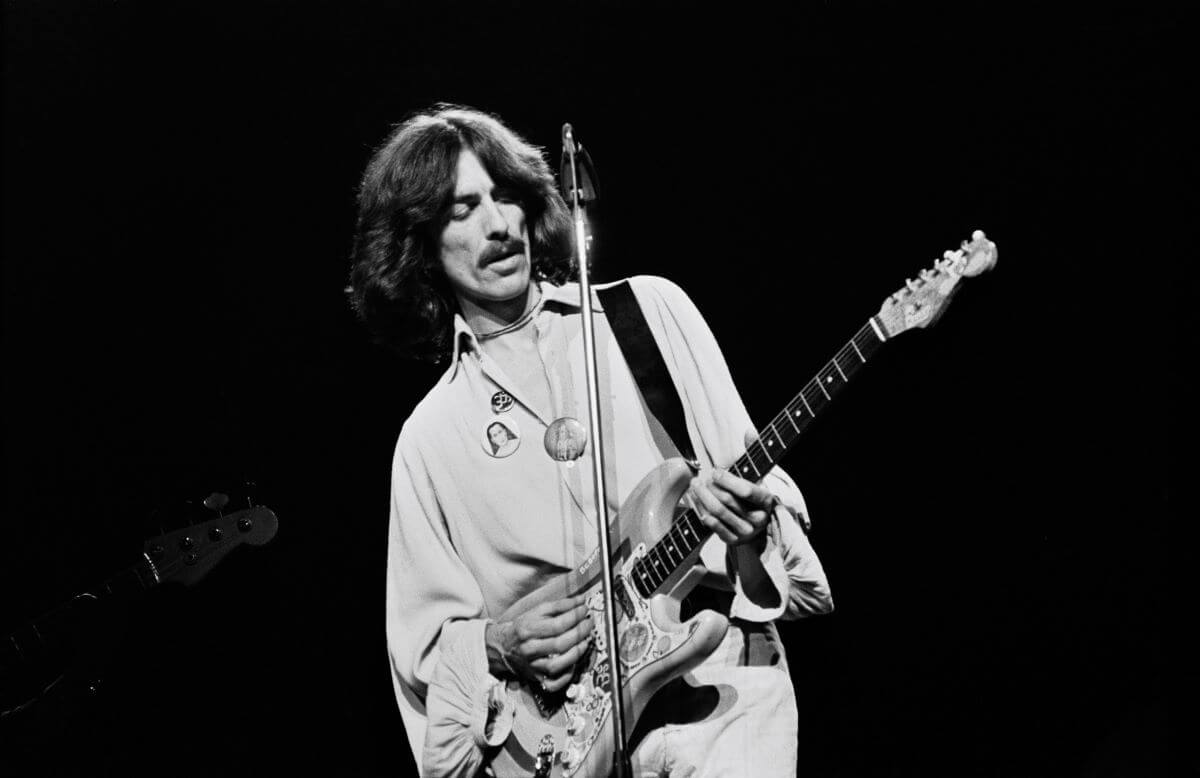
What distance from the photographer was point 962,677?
8.34 feet

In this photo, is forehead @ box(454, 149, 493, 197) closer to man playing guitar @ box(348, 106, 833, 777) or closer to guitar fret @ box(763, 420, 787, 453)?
man playing guitar @ box(348, 106, 833, 777)

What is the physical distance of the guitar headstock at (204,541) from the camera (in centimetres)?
275

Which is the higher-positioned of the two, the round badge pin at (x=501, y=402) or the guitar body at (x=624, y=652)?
the round badge pin at (x=501, y=402)

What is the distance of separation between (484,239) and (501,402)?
0.45 m

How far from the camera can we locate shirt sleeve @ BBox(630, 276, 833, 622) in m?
2.27

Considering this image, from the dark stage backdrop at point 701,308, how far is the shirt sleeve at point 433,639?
7.1 inches

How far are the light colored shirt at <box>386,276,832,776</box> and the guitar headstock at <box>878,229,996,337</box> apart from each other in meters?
0.50

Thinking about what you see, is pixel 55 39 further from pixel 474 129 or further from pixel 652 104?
pixel 652 104

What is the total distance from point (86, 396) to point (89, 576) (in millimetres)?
512

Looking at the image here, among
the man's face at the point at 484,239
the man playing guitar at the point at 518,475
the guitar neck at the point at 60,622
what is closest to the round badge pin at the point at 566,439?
Answer: the man playing guitar at the point at 518,475

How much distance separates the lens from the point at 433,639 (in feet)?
8.36

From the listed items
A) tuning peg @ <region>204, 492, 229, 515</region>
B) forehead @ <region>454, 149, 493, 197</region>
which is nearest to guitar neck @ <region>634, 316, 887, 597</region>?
forehead @ <region>454, 149, 493, 197</region>

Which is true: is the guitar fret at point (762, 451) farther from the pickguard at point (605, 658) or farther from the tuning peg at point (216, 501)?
the tuning peg at point (216, 501)

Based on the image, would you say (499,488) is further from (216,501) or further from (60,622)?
(60,622)
